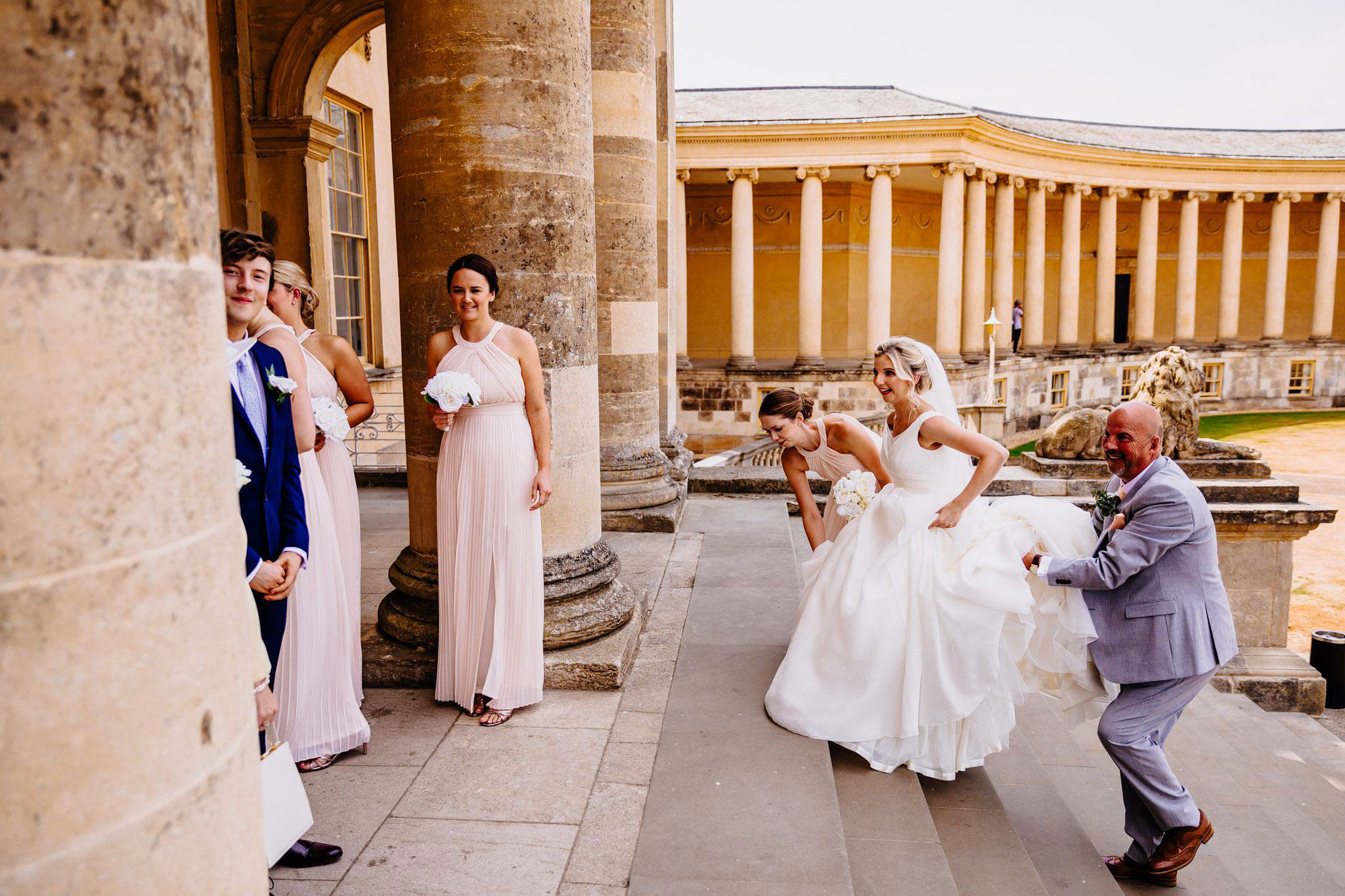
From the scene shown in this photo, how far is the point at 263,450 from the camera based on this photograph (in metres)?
3.20

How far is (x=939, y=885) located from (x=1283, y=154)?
39.3 meters

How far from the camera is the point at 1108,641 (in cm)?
411

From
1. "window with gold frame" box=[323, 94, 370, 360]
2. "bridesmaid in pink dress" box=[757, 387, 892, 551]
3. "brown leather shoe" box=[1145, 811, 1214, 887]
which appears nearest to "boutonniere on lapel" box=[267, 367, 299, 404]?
"bridesmaid in pink dress" box=[757, 387, 892, 551]

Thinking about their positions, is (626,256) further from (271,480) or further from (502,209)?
(271,480)

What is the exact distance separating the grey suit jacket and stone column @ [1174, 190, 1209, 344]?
107ft

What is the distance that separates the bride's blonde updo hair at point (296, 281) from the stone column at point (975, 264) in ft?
81.8

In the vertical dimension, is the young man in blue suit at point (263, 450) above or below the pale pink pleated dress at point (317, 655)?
above

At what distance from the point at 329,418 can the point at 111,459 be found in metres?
3.02

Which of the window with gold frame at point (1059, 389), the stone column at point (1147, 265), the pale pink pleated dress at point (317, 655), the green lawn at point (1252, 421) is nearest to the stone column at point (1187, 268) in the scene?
the stone column at point (1147, 265)

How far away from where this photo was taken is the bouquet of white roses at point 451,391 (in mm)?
4121

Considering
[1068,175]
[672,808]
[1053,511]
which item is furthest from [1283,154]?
[672,808]

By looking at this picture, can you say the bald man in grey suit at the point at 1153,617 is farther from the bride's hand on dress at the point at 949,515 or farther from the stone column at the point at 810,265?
the stone column at the point at 810,265

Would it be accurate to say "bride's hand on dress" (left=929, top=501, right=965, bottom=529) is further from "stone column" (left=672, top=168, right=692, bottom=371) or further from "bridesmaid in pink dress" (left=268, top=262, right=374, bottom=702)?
"stone column" (left=672, top=168, right=692, bottom=371)

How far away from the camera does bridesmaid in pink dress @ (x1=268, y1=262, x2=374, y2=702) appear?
13.8ft
